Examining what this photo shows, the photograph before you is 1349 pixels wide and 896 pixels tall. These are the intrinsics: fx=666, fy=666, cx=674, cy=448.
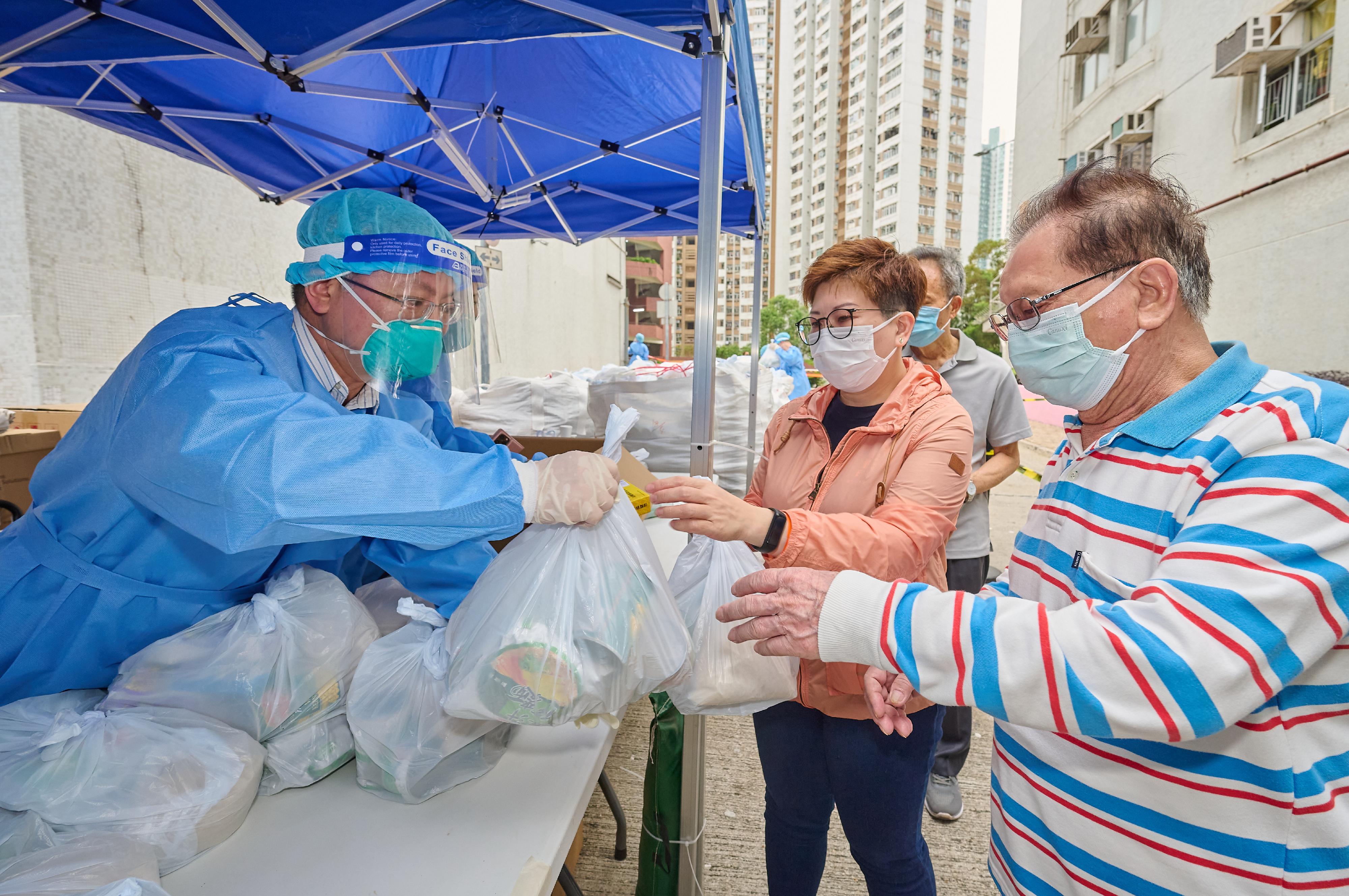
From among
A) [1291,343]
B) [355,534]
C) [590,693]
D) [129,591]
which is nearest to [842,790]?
[590,693]

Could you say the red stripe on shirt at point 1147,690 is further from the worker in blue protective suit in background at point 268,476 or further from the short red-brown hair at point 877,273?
the short red-brown hair at point 877,273

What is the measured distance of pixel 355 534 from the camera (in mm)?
1053

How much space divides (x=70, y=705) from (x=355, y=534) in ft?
1.86

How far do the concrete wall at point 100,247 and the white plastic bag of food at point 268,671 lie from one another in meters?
1.08

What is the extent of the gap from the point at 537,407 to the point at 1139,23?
13.5m

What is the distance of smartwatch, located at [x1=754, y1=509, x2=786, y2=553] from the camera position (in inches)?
53.0

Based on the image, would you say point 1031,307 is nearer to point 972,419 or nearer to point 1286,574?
point 1286,574

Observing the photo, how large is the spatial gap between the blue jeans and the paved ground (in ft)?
2.01

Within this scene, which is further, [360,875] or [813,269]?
[813,269]

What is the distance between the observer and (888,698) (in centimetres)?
121

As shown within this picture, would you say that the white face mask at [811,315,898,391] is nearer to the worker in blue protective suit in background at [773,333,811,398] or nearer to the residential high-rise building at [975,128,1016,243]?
the worker in blue protective suit in background at [773,333,811,398]

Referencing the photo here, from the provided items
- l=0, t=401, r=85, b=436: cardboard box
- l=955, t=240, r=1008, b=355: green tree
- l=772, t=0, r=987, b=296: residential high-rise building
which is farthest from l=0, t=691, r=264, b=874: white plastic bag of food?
l=772, t=0, r=987, b=296: residential high-rise building

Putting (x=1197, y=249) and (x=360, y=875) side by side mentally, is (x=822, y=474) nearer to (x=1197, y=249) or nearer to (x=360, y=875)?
(x=1197, y=249)

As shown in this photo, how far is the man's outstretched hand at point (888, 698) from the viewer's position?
1164mm
